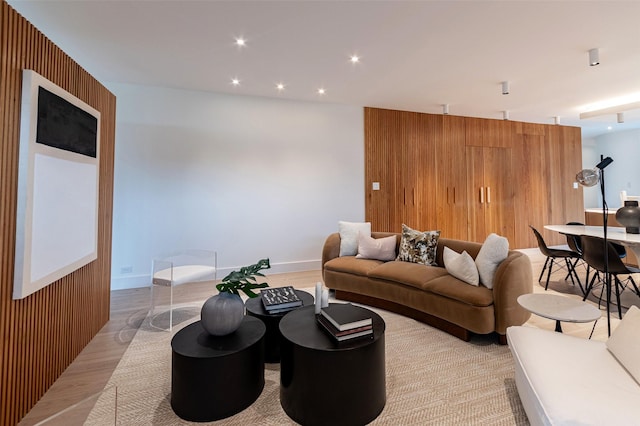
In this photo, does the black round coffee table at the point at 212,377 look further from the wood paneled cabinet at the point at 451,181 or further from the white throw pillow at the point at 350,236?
the wood paneled cabinet at the point at 451,181

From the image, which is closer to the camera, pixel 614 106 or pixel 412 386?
pixel 412 386

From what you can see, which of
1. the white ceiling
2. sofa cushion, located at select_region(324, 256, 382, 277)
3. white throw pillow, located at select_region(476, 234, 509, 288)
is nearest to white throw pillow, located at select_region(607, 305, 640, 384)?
white throw pillow, located at select_region(476, 234, 509, 288)

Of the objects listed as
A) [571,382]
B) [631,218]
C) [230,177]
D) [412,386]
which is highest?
[230,177]

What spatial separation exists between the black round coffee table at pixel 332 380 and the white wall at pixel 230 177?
126 inches

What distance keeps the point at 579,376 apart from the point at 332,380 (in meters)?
1.19

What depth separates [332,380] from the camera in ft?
5.18

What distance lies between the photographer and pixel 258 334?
6.20ft

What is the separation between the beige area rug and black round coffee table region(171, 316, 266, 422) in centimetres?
7

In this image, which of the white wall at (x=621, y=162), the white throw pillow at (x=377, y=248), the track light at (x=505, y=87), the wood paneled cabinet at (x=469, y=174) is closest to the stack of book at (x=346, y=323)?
the white throw pillow at (x=377, y=248)

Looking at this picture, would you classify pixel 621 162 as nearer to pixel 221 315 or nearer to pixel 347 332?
pixel 347 332

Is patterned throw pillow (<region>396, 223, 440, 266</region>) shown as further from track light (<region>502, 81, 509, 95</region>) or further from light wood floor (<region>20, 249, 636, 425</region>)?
track light (<region>502, 81, 509, 95</region>)

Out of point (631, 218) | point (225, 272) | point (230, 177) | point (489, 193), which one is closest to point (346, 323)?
point (225, 272)

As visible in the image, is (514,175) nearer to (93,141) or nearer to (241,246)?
(241,246)

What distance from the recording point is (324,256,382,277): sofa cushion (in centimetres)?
339
